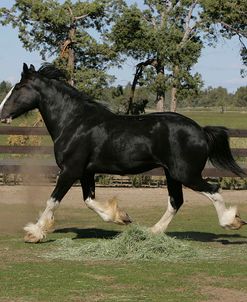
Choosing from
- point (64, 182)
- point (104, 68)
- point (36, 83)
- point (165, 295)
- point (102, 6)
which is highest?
point (102, 6)

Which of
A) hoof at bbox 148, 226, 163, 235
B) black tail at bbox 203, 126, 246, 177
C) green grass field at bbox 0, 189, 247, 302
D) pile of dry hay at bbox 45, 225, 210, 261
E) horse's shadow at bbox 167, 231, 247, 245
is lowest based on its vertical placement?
horse's shadow at bbox 167, 231, 247, 245

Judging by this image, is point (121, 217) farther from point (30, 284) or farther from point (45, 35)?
point (45, 35)

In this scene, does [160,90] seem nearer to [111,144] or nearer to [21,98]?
[21,98]

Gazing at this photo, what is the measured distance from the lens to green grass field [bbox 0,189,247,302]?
539cm

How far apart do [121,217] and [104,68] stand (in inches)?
984

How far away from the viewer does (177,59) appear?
102 ft

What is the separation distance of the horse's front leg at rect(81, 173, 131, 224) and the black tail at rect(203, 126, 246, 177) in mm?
1381

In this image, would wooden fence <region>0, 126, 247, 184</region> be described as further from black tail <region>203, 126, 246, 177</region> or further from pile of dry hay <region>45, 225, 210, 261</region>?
pile of dry hay <region>45, 225, 210, 261</region>

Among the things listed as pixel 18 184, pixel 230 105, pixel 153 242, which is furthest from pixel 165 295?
pixel 230 105

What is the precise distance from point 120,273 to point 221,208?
2140mm

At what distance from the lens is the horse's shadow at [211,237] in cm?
849

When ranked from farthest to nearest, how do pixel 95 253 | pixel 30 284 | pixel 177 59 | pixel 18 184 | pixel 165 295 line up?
pixel 177 59 → pixel 18 184 → pixel 95 253 → pixel 30 284 → pixel 165 295

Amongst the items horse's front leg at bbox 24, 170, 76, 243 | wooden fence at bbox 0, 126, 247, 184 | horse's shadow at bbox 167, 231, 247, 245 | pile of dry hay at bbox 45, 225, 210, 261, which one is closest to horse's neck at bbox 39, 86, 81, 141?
horse's front leg at bbox 24, 170, 76, 243

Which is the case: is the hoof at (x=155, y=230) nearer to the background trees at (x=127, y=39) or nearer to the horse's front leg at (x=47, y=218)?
the horse's front leg at (x=47, y=218)
